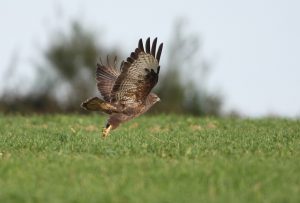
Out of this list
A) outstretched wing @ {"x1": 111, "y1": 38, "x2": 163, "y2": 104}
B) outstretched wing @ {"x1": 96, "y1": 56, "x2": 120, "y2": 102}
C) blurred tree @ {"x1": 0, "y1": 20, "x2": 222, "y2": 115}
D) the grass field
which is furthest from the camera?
blurred tree @ {"x1": 0, "y1": 20, "x2": 222, "y2": 115}

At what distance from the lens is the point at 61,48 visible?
37.2 metres

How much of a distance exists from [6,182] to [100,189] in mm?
1212

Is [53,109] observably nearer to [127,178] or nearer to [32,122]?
[32,122]

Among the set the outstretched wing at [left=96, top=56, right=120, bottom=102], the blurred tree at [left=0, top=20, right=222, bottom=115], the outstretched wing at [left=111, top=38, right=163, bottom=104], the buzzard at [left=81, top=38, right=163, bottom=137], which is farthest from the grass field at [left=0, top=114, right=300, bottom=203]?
the blurred tree at [left=0, top=20, right=222, bottom=115]

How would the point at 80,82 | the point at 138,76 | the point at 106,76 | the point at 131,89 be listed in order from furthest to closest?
the point at 80,82, the point at 106,76, the point at 131,89, the point at 138,76

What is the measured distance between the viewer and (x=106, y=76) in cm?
1394

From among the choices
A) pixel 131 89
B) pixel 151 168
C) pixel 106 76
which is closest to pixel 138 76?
pixel 131 89

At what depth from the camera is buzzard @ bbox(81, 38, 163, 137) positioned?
12273 millimetres

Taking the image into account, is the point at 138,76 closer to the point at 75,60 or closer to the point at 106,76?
the point at 106,76

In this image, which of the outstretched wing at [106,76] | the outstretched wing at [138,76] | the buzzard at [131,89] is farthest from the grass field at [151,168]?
the outstretched wing at [106,76]

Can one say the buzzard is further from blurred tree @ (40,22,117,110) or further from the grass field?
blurred tree @ (40,22,117,110)

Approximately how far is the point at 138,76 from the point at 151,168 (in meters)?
3.46

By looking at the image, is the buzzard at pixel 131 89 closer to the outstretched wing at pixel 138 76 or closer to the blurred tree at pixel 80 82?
the outstretched wing at pixel 138 76

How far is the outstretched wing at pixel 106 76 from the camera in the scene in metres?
13.6
